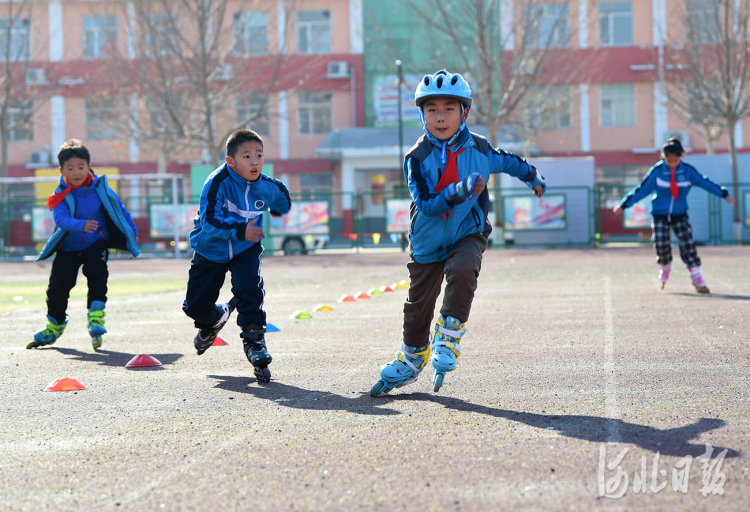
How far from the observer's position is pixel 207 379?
21.8 feet

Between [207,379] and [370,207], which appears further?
[370,207]

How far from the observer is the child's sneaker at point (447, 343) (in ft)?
18.5

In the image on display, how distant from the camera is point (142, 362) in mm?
7328

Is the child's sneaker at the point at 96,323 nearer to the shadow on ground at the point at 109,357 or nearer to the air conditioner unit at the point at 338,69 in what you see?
the shadow on ground at the point at 109,357

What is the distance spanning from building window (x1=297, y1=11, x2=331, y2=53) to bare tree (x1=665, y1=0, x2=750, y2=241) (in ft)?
55.2

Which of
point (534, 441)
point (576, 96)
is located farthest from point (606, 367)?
point (576, 96)

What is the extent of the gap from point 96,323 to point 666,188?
298 inches

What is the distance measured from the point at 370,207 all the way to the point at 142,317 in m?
20.2

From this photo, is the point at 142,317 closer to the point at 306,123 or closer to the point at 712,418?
the point at 712,418

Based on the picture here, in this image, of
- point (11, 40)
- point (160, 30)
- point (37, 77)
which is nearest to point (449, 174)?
point (160, 30)

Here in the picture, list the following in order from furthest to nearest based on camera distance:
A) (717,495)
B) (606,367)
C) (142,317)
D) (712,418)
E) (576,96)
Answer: (576,96), (142,317), (606,367), (712,418), (717,495)

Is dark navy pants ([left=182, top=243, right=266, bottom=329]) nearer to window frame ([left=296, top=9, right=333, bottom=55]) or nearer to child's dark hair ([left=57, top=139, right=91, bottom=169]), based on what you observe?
child's dark hair ([left=57, top=139, right=91, bottom=169])

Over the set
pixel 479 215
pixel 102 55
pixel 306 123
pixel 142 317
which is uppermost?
pixel 102 55

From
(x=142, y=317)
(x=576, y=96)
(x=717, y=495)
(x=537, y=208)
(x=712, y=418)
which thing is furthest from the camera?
(x=576, y=96)
